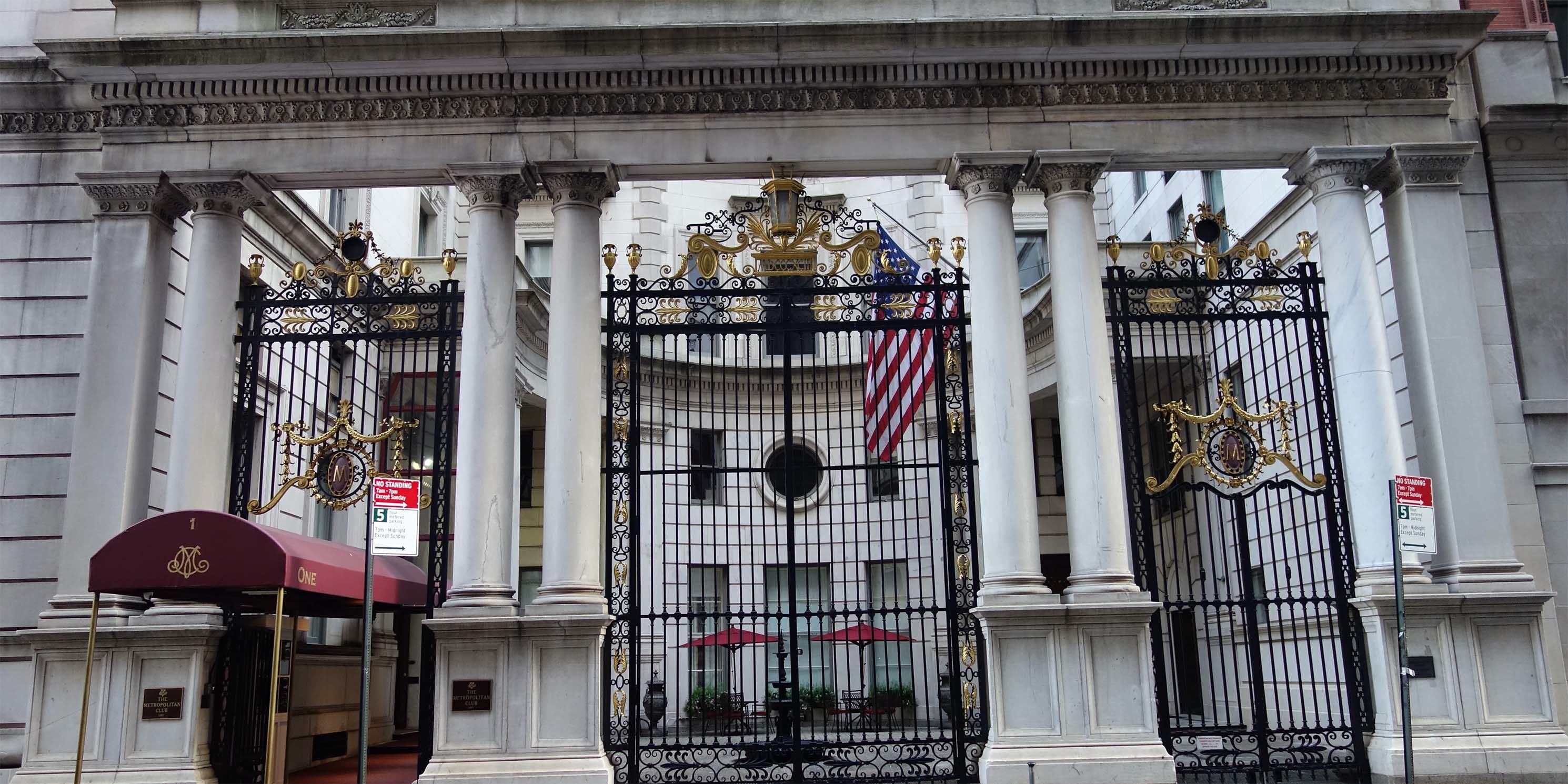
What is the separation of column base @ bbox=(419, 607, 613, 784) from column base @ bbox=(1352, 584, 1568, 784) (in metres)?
9.37

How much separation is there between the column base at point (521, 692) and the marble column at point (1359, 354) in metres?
9.54

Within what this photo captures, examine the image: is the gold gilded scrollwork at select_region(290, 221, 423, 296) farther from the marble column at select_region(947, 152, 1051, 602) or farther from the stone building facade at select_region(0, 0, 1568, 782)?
the marble column at select_region(947, 152, 1051, 602)

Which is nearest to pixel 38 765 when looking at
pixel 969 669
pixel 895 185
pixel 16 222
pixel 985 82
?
pixel 16 222

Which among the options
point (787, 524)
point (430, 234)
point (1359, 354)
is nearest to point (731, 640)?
→ point (787, 524)

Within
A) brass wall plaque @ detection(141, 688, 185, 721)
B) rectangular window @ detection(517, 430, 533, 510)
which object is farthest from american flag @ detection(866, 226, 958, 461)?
rectangular window @ detection(517, 430, 533, 510)

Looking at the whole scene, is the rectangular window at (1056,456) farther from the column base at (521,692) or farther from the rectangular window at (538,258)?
the column base at (521,692)

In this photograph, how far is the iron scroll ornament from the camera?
1523cm

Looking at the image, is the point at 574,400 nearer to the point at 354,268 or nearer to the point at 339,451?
the point at 339,451

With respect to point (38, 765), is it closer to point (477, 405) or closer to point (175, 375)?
point (175, 375)

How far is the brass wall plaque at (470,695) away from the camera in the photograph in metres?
13.8

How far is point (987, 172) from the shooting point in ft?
50.5

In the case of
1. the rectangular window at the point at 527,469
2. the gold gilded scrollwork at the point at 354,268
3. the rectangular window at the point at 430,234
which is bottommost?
the rectangular window at the point at 527,469

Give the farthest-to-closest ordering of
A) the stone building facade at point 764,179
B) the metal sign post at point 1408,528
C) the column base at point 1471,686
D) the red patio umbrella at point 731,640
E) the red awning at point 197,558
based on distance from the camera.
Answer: the red patio umbrella at point 731,640 < the stone building facade at point 764,179 < the column base at point 1471,686 < the red awning at point 197,558 < the metal sign post at point 1408,528

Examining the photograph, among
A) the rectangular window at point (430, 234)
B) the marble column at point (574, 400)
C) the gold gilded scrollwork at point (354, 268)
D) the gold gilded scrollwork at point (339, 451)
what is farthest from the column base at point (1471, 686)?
the rectangular window at point (430, 234)
